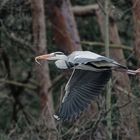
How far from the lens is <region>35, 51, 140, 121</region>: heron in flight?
602cm

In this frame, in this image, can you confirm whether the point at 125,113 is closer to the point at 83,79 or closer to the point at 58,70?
the point at 83,79

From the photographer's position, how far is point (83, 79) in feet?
20.8

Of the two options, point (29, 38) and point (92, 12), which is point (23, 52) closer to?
point (29, 38)

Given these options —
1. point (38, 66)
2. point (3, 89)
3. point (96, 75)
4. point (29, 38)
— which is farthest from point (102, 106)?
point (3, 89)

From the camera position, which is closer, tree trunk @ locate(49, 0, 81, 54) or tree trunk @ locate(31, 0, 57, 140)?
tree trunk @ locate(31, 0, 57, 140)

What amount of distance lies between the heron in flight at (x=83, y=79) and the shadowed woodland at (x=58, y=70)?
1.57 ft

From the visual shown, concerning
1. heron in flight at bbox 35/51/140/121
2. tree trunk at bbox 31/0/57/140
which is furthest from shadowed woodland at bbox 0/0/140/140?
heron in flight at bbox 35/51/140/121

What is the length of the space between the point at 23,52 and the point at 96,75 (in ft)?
13.3

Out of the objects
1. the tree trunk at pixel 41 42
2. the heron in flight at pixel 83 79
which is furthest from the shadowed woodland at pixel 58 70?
the heron in flight at pixel 83 79

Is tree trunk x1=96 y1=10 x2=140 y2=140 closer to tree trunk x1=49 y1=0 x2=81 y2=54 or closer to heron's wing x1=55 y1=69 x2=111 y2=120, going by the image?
heron's wing x1=55 y1=69 x2=111 y2=120

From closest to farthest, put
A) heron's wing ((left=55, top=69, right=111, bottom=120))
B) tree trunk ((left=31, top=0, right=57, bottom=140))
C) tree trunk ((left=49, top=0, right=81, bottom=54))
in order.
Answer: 1. heron's wing ((left=55, top=69, right=111, bottom=120))
2. tree trunk ((left=31, top=0, right=57, bottom=140))
3. tree trunk ((left=49, top=0, right=81, bottom=54))

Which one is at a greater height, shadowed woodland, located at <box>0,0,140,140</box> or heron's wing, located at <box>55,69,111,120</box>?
heron's wing, located at <box>55,69,111,120</box>

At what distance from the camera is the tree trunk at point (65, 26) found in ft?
28.9

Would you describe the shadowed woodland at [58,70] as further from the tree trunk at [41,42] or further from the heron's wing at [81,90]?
the heron's wing at [81,90]
